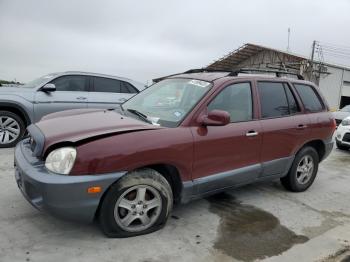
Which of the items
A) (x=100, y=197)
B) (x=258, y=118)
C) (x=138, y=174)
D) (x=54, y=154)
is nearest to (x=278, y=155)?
(x=258, y=118)

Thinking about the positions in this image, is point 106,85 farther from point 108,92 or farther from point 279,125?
point 279,125

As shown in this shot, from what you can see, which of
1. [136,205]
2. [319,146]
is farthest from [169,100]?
[319,146]

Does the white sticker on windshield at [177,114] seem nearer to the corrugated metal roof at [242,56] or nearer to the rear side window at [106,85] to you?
the rear side window at [106,85]

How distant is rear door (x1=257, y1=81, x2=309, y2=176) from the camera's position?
482 centimetres

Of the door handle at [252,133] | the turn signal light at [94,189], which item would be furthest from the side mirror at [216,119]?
the turn signal light at [94,189]

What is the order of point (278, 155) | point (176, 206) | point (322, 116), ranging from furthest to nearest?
point (322, 116) → point (278, 155) → point (176, 206)

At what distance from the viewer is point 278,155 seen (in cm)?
498

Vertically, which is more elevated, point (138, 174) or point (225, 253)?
point (138, 174)

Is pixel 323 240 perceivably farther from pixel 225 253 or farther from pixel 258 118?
pixel 258 118

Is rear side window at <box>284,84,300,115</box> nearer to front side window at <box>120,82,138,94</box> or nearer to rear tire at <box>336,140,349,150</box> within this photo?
front side window at <box>120,82,138,94</box>

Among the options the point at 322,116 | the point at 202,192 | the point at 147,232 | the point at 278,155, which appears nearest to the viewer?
the point at 147,232

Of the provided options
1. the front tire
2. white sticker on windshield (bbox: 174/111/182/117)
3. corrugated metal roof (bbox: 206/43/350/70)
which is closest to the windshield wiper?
white sticker on windshield (bbox: 174/111/182/117)

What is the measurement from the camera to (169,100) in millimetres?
4477

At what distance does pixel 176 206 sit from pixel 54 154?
1.72m
